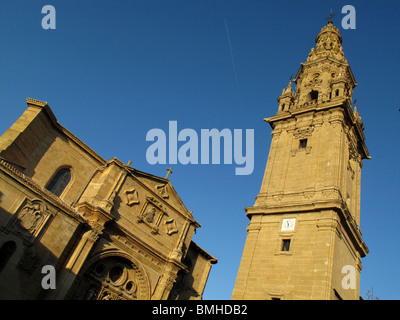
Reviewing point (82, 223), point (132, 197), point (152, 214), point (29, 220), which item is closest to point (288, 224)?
point (152, 214)

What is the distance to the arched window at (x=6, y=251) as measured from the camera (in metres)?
16.8

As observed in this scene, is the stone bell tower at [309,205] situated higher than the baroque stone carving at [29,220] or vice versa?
the stone bell tower at [309,205]

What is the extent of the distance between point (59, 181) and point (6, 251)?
7.10 m

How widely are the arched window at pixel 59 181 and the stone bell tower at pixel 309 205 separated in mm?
13185

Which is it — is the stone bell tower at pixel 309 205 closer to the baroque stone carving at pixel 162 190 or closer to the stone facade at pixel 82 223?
the stone facade at pixel 82 223

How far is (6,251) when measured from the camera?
17031 mm

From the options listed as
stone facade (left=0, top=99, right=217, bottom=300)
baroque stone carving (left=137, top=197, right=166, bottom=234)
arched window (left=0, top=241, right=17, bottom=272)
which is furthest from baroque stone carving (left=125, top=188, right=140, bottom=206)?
arched window (left=0, top=241, right=17, bottom=272)

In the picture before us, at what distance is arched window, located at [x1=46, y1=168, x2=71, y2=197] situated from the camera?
23.0 m

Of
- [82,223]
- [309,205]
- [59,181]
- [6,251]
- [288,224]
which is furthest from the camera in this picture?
[59,181]

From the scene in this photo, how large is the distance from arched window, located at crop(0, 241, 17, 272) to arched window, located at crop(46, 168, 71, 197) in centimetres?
602

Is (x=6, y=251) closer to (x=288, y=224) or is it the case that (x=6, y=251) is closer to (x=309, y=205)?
(x=288, y=224)

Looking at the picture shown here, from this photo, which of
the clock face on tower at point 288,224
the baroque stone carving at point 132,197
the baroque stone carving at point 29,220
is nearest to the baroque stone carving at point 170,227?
the baroque stone carving at point 132,197

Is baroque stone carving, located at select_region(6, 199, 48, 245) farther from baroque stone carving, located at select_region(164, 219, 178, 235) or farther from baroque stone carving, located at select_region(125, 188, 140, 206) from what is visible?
baroque stone carving, located at select_region(164, 219, 178, 235)
